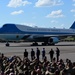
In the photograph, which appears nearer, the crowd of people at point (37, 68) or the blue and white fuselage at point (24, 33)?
the crowd of people at point (37, 68)

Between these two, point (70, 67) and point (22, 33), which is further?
point (22, 33)

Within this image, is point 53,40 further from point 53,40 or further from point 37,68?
point 37,68

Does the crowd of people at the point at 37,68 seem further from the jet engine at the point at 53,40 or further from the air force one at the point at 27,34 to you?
the jet engine at the point at 53,40

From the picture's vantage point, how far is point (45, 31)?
6569cm

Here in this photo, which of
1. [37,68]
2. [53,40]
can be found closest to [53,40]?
[53,40]

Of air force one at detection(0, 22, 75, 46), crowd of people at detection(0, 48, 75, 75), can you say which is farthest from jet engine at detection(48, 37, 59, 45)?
crowd of people at detection(0, 48, 75, 75)

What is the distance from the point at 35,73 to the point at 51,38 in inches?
1962

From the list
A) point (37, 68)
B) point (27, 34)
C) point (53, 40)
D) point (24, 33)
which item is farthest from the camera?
point (27, 34)

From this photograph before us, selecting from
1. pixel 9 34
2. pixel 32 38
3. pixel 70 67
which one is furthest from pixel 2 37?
pixel 70 67

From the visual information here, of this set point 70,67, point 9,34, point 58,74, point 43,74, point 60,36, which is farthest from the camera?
point 60,36

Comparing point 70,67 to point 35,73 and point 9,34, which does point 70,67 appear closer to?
point 35,73

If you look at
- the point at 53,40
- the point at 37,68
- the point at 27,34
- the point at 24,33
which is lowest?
the point at 53,40

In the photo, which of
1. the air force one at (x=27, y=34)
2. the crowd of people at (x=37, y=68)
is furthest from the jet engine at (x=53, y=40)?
the crowd of people at (x=37, y=68)

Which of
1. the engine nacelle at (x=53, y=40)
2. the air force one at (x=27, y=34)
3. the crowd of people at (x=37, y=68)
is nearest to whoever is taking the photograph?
the crowd of people at (x=37, y=68)
